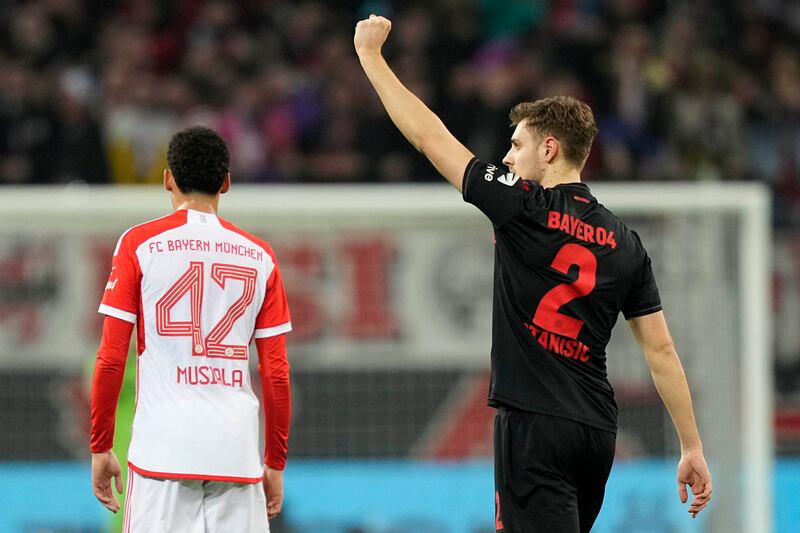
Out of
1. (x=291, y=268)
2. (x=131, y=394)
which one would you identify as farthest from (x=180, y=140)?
(x=291, y=268)

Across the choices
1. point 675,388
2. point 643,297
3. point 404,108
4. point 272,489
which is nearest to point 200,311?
point 272,489

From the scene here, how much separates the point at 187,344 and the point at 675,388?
1.53m

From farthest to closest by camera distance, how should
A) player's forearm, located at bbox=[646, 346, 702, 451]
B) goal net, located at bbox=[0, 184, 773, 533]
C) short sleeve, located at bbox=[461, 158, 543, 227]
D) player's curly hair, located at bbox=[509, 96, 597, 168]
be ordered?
1. goal net, located at bbox=[0, 184, 773, 533]
2. player's forearm, located at bbox=[646, 346, 702, 451]
3. player's curly hair, located at bbox=[509, 96, 597, 168]
4. short sleeve, located at bbox=[461, 158, 543, 227]

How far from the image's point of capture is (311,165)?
1018cm

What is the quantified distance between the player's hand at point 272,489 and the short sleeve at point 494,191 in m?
1.19

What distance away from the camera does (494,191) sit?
361 cm

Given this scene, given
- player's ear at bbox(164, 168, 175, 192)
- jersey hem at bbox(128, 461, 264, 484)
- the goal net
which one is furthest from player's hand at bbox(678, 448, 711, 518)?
the goal net

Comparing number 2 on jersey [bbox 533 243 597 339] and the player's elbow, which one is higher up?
number 2 on jersey [bbox 533 243 597 339]

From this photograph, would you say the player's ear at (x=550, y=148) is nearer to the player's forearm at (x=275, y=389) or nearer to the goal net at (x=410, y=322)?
the player's forearm at (x=275, y=389)

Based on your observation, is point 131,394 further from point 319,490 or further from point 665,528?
point 665,528

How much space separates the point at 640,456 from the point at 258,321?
401 cm

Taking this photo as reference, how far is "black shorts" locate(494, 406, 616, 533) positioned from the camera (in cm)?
369

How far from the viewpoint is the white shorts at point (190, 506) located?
151 inches

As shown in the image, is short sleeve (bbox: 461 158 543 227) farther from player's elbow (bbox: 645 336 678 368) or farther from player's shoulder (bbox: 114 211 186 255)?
player's shoulder (bbox: 114 211 186 255)
